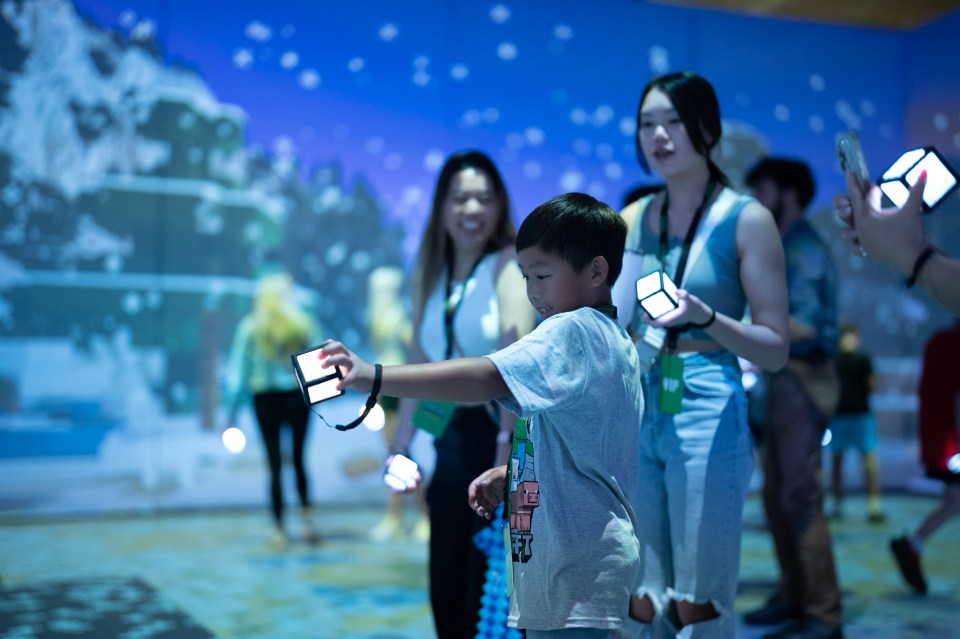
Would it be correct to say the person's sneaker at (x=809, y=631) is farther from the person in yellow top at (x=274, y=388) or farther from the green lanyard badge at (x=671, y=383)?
the person in yellow top at (x=274, y=388)

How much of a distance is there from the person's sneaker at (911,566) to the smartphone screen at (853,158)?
112 inches

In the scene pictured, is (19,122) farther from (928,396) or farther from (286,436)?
(928,396)

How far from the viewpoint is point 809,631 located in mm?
3211

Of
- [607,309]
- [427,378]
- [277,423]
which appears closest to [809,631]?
[607,309]

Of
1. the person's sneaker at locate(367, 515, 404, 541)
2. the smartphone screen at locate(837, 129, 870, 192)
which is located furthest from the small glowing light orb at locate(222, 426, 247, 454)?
the person's sneaker at locate(367, 515, 404, 541)

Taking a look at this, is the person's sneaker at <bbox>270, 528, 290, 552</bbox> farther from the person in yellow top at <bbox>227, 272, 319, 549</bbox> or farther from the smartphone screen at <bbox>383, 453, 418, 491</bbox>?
the smartphone screen at <bbox>383, 453, 418, 491</bbox>

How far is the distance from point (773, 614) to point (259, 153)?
449 cm

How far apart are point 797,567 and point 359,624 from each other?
1565 mm

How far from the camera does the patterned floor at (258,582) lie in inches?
134

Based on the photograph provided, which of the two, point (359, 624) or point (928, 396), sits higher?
point (928, 396)

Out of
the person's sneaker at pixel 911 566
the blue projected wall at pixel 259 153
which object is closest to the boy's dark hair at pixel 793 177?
the person's sneaker at pixel 911 566

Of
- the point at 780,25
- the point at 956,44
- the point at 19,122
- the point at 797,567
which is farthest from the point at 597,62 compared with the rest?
the point at 797,567

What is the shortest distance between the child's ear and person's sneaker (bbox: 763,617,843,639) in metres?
2.12

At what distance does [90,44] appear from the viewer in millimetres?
6160
